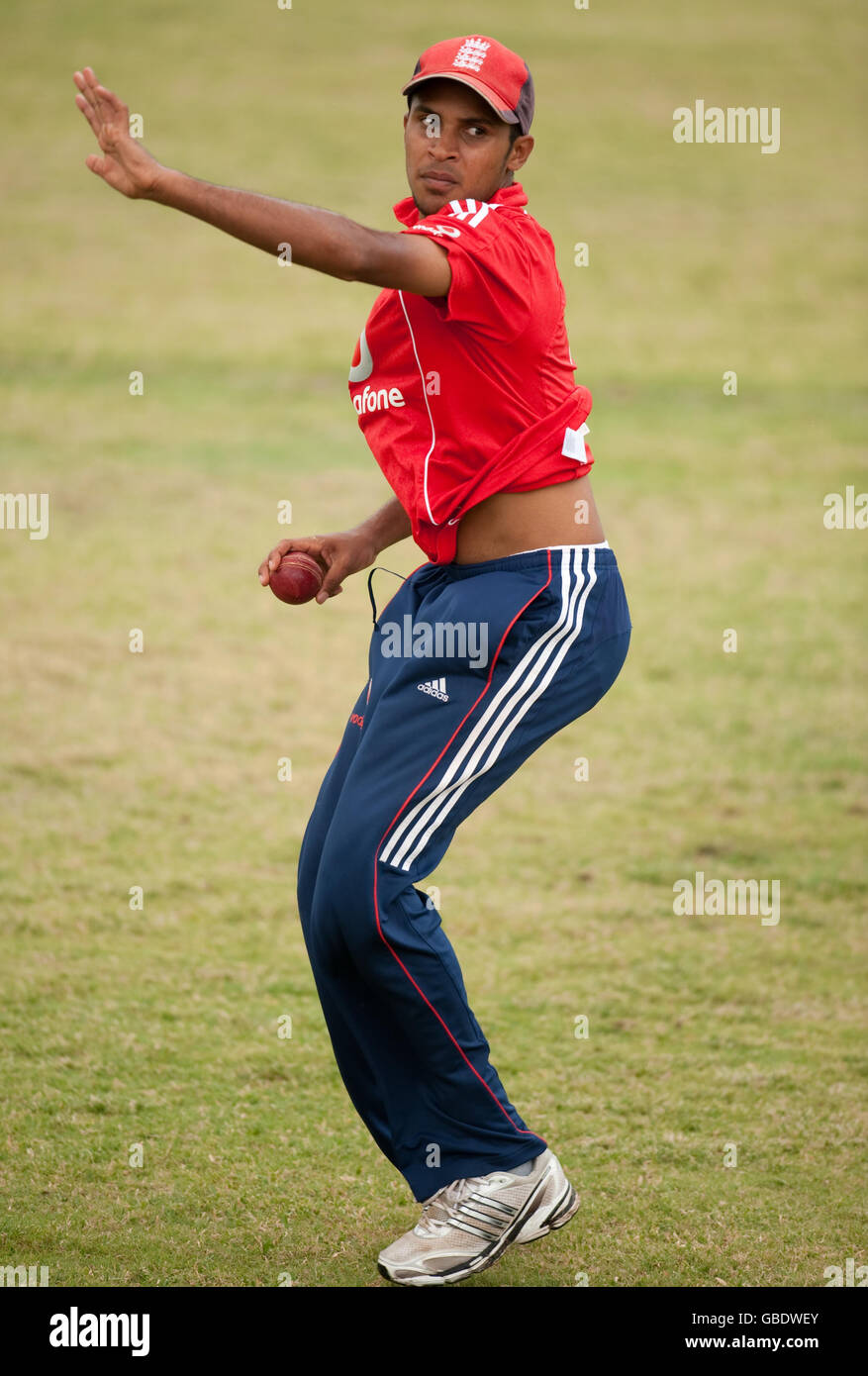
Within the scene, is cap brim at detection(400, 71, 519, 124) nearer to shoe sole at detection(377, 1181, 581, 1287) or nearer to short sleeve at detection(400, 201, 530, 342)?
short sleeve at detection(400, 201, 530, 342)

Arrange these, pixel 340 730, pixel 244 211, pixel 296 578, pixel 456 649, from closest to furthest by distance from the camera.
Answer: pixel 244 211, pixel 456 649, pixel 296 578, pixel 340 730

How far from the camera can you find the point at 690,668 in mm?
8289

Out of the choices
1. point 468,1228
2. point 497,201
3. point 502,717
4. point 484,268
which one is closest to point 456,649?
point 502,717

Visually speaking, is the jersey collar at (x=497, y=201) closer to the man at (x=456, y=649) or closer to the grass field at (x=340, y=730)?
the man at (x=456, y=649)

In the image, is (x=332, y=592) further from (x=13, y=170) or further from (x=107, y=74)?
(x=107, y=74)

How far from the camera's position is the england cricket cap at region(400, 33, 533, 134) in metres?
3.04

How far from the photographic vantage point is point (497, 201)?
3.16 meters

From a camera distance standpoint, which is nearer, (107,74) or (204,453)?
(204,453)

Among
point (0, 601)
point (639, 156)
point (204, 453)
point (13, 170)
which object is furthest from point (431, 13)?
point (0, 601)

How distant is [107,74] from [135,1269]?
18.3m

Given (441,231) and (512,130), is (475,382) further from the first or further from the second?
(512,130)

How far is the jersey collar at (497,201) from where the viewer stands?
3.16m

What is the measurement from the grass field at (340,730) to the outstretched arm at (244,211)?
2.01 m

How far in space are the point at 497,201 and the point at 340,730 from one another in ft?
14.7
